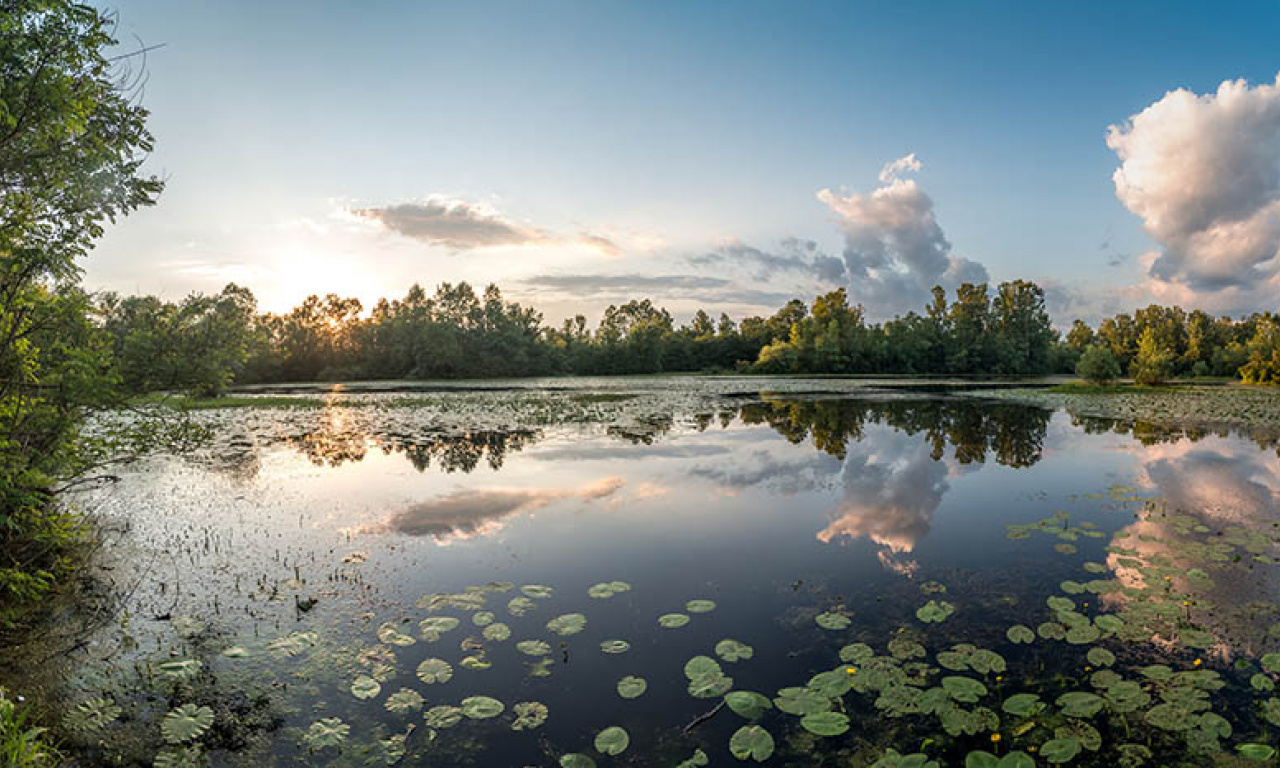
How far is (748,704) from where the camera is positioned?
455 cm

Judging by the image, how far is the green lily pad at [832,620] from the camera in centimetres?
595

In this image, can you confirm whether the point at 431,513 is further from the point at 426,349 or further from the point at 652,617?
the point at 426,349

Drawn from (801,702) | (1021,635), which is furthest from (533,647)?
(1021,635)

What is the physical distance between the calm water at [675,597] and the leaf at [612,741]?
0.07 metres

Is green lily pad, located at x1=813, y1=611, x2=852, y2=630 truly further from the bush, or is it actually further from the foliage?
the bush

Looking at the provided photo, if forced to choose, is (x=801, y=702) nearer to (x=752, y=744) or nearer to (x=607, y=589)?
(x=752, y=744)

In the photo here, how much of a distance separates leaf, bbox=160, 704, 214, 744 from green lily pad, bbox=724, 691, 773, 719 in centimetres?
407

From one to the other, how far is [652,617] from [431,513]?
→ 20.1ft

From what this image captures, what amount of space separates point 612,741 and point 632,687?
72cm

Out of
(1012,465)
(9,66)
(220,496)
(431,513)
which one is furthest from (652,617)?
(1012,465)

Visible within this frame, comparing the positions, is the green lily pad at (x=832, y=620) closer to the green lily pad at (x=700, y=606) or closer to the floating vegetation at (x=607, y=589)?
the green lily pad at (x=700, y=606)

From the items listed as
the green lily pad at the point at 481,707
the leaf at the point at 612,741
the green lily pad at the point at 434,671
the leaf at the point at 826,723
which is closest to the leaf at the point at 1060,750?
the leaf at the point at 826,723

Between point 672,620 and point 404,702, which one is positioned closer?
point 404,702

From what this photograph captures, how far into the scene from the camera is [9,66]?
5.32 meters
